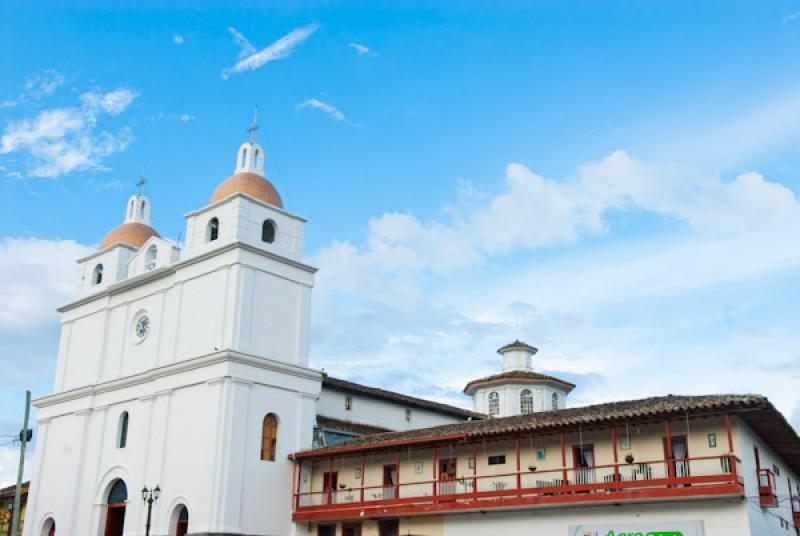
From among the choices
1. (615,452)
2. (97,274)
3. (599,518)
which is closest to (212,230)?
(97,274)

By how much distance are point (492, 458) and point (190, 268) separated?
51.0ft

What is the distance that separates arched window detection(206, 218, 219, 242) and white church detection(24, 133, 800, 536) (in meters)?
0.07

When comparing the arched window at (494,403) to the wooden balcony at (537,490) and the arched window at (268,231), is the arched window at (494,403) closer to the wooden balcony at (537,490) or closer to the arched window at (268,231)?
the wooden balcony at (537,490)

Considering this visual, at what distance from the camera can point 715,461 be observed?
24.8 m

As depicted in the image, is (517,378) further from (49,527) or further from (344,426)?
(49,527)

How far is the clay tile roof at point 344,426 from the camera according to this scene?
127 feet

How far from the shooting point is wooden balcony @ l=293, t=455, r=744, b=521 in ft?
79.3

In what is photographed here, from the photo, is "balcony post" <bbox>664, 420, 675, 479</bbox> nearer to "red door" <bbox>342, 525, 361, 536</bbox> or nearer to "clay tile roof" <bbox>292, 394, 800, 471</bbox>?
"clay tile roof" <bbox>292, 394, 800, 471</bbox>

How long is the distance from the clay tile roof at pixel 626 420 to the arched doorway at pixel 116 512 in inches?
389

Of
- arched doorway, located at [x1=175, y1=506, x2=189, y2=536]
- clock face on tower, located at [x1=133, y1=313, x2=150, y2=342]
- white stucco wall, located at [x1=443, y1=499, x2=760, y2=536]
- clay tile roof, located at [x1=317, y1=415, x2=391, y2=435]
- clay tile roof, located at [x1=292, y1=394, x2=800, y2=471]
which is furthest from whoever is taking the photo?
clock face on tower, located at [x1=133, y1=313, x2=150, y2=342]

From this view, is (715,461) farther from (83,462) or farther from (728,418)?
(83,462)

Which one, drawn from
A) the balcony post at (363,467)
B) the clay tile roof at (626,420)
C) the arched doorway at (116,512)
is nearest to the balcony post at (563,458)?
the clay tile roof at (626,420)

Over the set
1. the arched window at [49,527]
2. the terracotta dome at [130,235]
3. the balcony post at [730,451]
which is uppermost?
the terracotta dome at [130,235]

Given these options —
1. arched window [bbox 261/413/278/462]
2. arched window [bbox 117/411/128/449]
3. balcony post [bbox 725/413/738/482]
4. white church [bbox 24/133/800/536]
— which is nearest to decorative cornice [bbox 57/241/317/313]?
white church [bbox 24/133/800/536]
